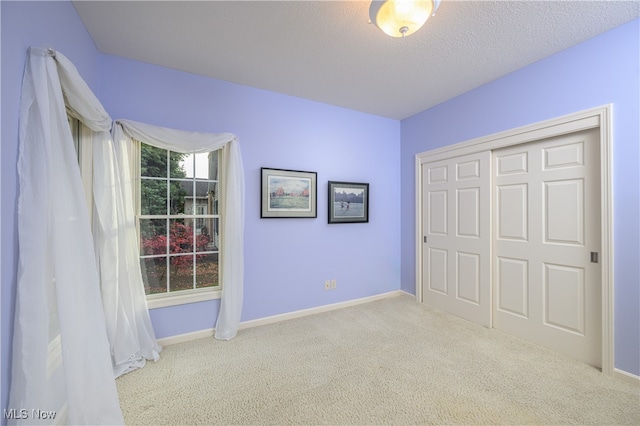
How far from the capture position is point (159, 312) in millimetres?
2410

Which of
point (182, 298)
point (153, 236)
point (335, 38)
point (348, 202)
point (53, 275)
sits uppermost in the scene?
point (335, 38)

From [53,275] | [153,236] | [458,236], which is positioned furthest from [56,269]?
[458,236]

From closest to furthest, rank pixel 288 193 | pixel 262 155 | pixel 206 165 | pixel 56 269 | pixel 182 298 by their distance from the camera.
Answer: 1. pixel 56 269
2. pixel 182 298
3. pixel 206 165
4. pixel 262 155
5. pixel 288 193

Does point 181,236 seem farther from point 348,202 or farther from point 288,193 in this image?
point 348,202

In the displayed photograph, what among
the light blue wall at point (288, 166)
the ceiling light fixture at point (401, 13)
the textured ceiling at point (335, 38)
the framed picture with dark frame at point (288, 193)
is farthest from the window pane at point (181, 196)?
the ceiling light fixture at point (401, 13)

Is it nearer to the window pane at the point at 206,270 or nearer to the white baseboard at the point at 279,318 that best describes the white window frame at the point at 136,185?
the window pane at the point at 206,270

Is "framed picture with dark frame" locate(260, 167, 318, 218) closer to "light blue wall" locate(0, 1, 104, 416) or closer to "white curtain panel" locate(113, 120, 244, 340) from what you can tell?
"white curtain panel" locate(113, 120, 244, 340)

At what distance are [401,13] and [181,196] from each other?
2.40m

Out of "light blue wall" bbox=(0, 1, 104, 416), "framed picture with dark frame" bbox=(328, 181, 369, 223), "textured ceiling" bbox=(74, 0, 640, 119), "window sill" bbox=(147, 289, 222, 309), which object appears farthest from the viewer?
"framed picture with dark frame" bbox=(328, 181, 369, 223)

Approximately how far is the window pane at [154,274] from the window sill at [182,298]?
8 cm

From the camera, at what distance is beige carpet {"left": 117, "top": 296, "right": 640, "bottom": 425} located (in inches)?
62.9

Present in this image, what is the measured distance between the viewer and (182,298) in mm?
2490

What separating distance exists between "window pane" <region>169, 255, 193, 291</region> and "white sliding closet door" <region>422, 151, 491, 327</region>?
2.98m

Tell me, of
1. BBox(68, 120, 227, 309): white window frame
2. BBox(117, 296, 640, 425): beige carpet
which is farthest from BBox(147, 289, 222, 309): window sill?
BBox(117, 296, 640, 425): beige carpet
